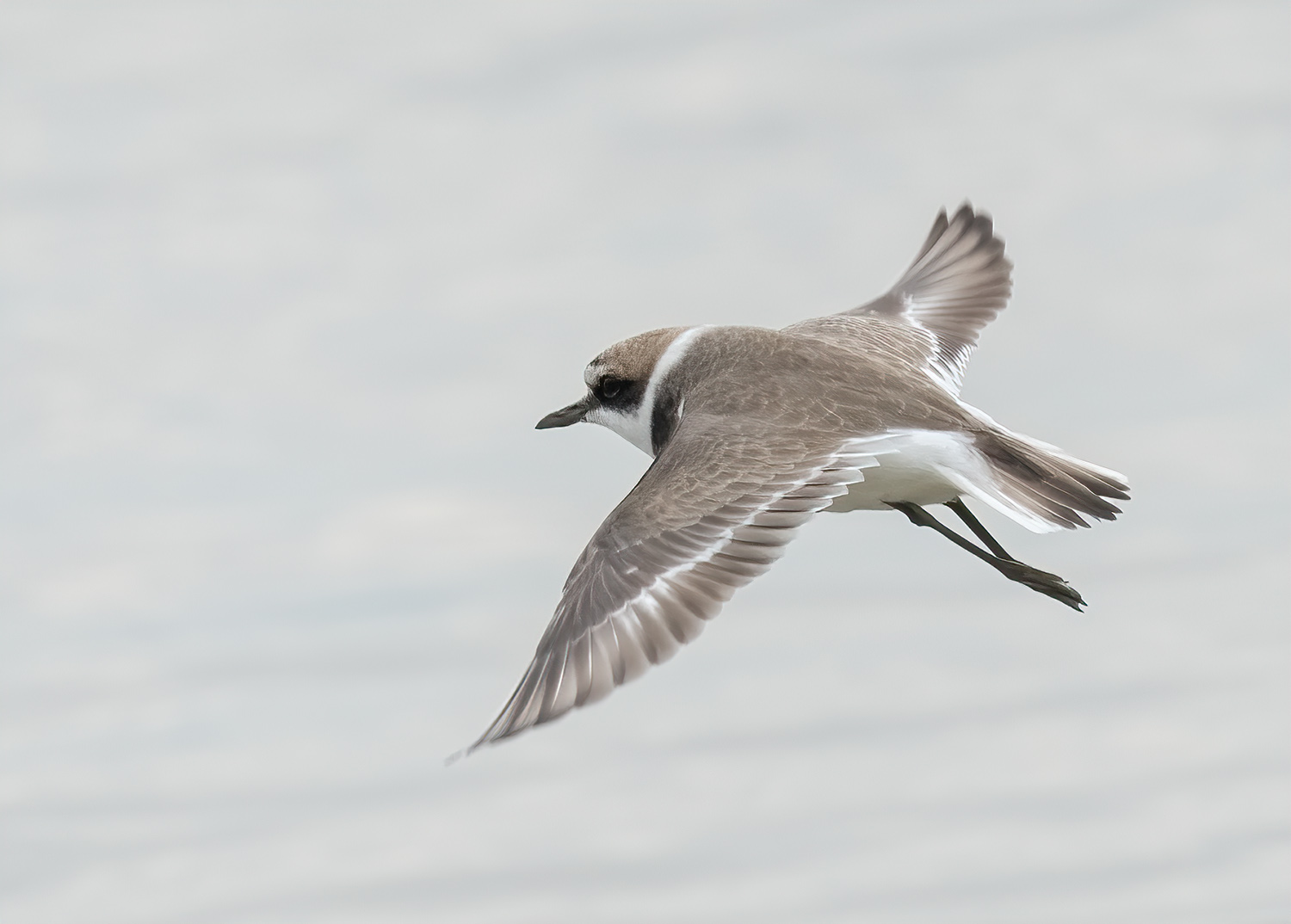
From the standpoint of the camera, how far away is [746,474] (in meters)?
7.48

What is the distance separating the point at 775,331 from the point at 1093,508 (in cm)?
201

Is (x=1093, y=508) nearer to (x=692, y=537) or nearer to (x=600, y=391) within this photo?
(x=692, y=537)

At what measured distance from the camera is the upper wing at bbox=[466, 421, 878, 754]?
6.73 metres

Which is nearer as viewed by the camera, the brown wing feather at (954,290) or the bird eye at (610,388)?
the bird eye at (610,388)

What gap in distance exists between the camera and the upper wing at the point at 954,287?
10766 mm

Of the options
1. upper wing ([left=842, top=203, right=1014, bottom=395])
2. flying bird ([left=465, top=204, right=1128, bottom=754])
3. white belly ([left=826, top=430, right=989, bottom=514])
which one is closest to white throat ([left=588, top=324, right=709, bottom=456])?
flying bird ([left=465, top=204, right=1128, bottom=754])

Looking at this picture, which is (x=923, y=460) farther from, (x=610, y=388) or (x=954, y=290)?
(x=954, y=290)

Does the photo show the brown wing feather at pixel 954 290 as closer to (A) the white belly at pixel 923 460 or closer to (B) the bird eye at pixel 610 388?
(B) the bird eye at pixel 610 388

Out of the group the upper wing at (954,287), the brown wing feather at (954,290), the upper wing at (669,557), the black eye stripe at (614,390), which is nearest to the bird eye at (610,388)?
the black eye stripe at (614,390)

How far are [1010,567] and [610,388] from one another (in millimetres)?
2321

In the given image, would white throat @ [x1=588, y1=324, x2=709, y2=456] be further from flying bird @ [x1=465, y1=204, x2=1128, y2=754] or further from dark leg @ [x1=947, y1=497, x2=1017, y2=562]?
dark leg @ [x1=947, y1=497, x2=1017, y2=562]

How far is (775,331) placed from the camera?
29.3 feet

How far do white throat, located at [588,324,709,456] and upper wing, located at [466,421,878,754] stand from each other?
1212 mm

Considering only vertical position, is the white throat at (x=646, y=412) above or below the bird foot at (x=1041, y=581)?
above
